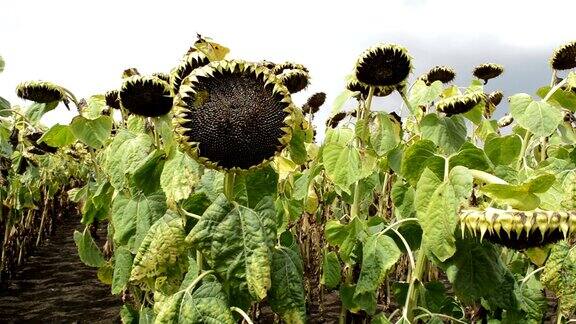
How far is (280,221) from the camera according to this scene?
229 cm

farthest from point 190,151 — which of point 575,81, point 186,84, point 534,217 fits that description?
point 575,81

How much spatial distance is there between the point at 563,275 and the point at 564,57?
1159 millimetres

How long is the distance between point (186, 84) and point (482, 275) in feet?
3.39

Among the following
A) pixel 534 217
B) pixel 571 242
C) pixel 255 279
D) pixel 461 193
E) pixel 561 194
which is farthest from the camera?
pixel 571 242

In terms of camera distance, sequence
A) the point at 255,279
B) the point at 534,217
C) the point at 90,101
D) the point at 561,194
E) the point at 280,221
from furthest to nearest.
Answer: the point at 90,101, the point at 280,221, the point at 561,194, the point at 255,279, the point at 534,217

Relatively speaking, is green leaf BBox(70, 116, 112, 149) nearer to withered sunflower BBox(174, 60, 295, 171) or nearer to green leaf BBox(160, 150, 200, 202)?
green leaf BBox(160, 150, 200, 202)

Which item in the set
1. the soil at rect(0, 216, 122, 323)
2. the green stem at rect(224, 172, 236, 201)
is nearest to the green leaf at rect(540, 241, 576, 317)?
the green stem at rect(224, 172, 236, 201)

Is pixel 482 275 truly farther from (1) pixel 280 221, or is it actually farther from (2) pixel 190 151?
(2) pixel 190 151

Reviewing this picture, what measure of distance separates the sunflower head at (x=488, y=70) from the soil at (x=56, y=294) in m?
3.17

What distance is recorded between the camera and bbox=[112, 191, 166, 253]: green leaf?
1884 millimetres

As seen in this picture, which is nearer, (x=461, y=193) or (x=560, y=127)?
(x=461, y=193)

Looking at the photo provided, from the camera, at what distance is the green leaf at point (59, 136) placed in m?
2.38

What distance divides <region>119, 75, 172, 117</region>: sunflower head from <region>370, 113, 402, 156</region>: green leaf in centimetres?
94

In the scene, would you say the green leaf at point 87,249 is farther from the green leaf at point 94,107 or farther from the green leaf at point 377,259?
the green leaf at point 377,259
